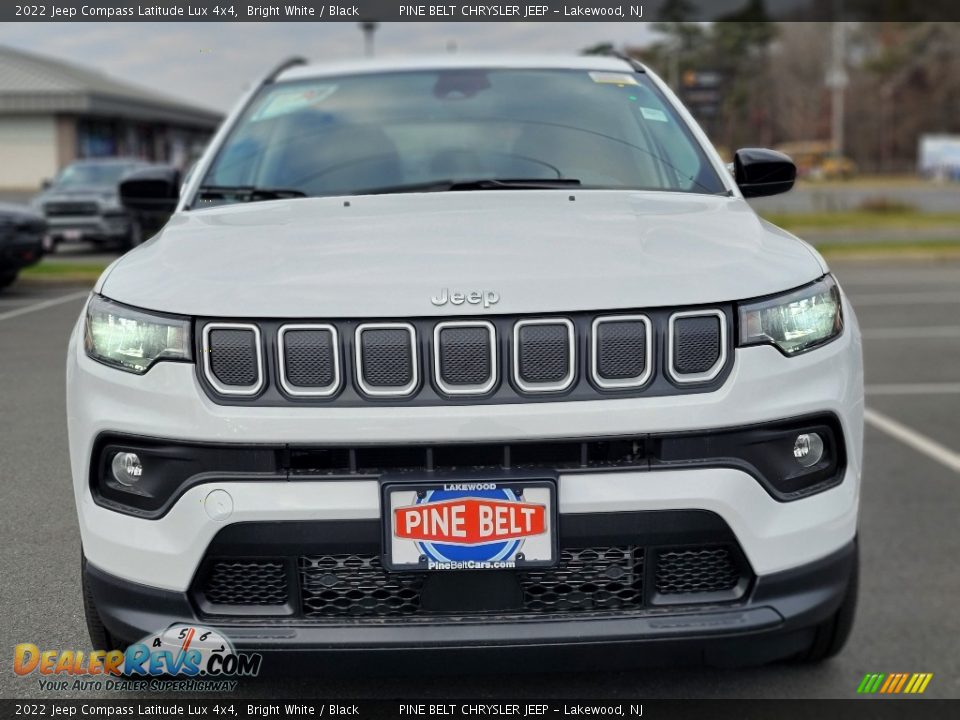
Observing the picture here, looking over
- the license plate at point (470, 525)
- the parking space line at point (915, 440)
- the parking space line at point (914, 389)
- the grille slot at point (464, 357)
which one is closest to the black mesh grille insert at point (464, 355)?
the grille slot at point (464, 357)

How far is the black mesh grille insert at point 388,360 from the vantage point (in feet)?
7.08

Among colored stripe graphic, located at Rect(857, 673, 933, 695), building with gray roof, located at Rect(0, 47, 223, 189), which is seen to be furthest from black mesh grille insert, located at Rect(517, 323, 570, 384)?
building with gray roof, located at Rect(0, 47, 223, 189)

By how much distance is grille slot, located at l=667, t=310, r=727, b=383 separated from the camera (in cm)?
220

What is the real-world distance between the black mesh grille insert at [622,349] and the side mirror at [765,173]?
4.89 ft

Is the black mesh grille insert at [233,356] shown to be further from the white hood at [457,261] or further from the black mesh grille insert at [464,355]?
the black mesh grille insert at [464,355]

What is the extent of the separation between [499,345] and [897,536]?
3.00 m

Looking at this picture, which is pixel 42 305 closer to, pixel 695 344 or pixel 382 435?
pixel 382 435

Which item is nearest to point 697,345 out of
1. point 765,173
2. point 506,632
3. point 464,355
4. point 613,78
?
point 464,355

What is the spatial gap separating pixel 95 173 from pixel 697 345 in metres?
17.1

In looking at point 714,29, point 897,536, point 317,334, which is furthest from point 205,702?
point 714,29

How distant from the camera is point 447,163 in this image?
3.59 meters

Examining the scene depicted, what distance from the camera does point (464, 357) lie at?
7.09ft

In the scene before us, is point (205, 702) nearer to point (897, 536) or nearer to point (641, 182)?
point (641, 182)

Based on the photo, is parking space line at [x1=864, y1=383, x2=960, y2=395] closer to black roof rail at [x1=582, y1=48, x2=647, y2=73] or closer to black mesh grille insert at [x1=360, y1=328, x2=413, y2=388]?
black roof rail at [x1=582, y1=48, x2=647, y2=73]
